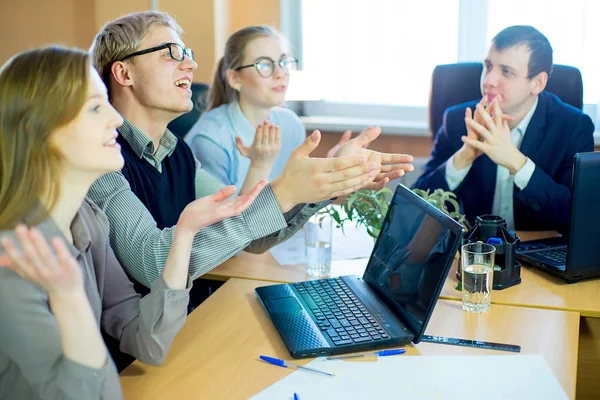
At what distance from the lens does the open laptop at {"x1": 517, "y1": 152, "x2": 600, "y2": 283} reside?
65.2 inches

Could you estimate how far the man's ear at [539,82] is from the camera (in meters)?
2.39

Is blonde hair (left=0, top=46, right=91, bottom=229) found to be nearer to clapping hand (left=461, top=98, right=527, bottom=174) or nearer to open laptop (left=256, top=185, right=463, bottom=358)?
open laptop (left=256, top=185, right=463, bottom=358)

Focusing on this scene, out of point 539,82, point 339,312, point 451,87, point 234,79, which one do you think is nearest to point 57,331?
point 339,312

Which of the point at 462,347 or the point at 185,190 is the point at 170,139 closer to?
the point at 185,190

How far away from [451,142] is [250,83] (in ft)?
2.45

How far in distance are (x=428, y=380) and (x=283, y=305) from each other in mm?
407

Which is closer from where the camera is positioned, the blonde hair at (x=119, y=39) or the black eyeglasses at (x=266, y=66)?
the blonde hair at (x=119, y=39)

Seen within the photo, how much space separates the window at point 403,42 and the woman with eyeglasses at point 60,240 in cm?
199

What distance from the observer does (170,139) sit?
6.28 ft

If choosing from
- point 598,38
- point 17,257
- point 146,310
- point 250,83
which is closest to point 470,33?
point 598,38

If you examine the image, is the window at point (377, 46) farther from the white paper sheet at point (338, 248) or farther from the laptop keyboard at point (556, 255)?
the laptop keyboard at point (556, 255)

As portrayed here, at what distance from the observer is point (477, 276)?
5.15 feet

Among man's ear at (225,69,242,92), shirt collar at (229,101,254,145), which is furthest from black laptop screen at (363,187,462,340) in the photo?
man's ear at (225,69,242,92)

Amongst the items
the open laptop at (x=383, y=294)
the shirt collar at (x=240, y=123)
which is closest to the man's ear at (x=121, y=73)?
the open laptop at (x=383, y=294)
